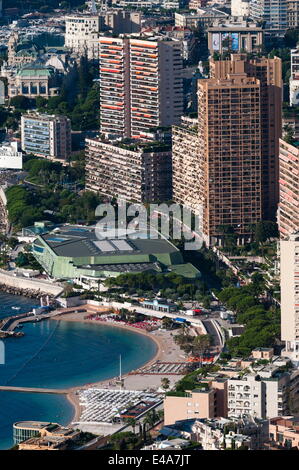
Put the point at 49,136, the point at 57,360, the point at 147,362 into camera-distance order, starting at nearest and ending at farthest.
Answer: the point at 147,362
the point at 57,360
the point at 49,136

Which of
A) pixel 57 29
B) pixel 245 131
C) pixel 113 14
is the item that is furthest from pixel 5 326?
pixel 57 29

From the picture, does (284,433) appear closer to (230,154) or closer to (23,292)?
(23,292)

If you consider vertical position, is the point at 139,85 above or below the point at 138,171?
above

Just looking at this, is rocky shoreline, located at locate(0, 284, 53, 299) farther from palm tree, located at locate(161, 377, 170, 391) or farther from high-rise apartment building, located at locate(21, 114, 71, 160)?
high-rise apartment building, located at locate(21, 114, 71, 160)

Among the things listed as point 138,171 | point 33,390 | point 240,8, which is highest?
point 240,8

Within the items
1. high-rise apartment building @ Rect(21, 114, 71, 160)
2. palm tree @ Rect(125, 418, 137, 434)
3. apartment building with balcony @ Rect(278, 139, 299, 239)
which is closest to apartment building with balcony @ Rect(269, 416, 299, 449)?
palm tree @ Rect(125, 418, 137, 434)

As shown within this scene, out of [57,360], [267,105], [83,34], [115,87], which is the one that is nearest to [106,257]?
[267,105]

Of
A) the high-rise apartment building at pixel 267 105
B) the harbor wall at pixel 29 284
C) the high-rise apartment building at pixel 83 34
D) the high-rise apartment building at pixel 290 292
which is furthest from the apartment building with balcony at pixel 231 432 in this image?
the high-rise apartment building at pixel 83 34

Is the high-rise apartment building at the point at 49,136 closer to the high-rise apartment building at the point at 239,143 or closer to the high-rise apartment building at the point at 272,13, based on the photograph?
the high-rise apartment building at the point at 239,143
